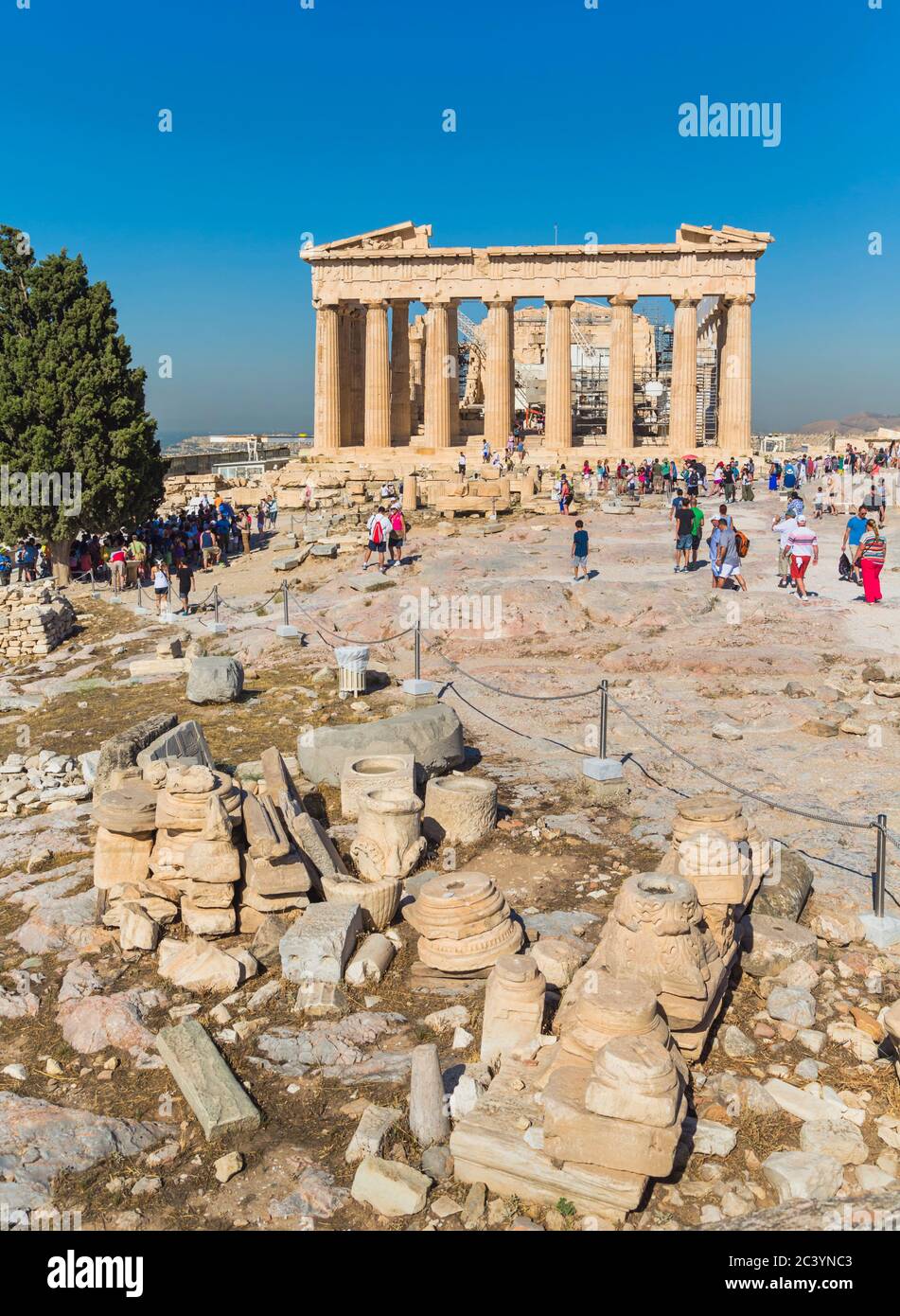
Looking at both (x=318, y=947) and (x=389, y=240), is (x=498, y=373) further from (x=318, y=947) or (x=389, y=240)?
Result: (x=318, y=947)

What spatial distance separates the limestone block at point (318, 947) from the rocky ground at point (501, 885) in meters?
0.22

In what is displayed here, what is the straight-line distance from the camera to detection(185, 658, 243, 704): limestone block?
1481cm

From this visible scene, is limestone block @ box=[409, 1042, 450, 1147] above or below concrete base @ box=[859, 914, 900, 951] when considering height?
below

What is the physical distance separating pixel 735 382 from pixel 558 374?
289 inches

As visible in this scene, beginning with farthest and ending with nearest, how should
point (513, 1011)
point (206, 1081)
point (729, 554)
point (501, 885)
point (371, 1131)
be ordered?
point (729, 554)
point (501, 885)
point (513, 1011)
point (206, 1081)
point (371, 1131)

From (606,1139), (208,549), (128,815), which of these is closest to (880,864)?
(606,1139)

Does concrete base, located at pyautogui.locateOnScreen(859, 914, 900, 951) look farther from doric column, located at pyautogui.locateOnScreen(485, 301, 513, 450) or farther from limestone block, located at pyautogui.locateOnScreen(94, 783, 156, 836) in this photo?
doric column, located at pyautogui.locateOnScreen(485, 301, 513, 450)

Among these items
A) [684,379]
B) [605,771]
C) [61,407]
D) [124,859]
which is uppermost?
[684,379]

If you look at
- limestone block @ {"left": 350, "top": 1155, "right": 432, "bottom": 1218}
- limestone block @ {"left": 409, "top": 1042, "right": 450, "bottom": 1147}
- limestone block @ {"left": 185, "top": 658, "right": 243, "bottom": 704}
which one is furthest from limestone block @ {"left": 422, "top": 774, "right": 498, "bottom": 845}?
limestone block @ {"left": 185, "top": 658, "right": 243, "bottom": 704}

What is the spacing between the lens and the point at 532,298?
4238 centimetres

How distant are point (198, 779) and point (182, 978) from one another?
1.75 metres

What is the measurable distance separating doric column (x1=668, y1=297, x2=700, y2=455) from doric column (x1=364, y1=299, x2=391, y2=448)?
471 inches
